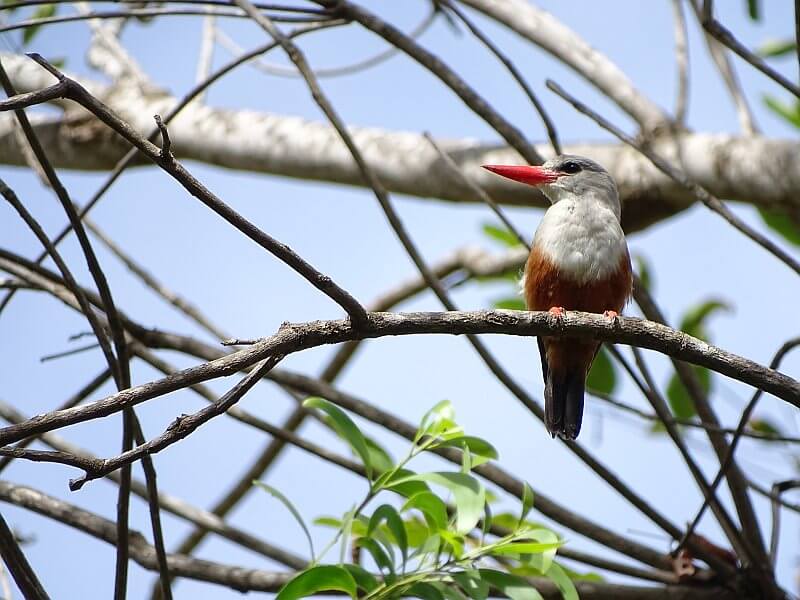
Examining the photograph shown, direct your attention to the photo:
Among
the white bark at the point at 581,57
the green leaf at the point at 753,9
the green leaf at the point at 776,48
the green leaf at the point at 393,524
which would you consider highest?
the green leaf at the point at 776,48

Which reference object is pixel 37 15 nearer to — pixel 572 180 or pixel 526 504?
pixel 572 180

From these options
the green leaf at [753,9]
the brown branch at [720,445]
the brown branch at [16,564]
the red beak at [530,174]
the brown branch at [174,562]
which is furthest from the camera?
the red beak at [530,174]

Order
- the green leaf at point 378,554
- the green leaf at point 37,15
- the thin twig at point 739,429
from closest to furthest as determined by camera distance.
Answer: the green leaf at point 378,554, the thin twig at point 739,429, the green leaf at point 37,15

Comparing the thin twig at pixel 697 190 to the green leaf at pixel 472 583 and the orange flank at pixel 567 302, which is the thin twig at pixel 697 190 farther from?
the green leaf at pixel 472 583

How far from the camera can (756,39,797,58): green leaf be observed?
4773 mm

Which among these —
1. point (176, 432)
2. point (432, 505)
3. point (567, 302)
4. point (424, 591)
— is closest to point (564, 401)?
point (567, 302)

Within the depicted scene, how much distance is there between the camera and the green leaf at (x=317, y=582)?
194cm

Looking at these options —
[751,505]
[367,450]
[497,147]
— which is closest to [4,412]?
[367,450]

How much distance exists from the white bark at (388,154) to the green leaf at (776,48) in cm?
131

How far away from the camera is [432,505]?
2203 millimetres

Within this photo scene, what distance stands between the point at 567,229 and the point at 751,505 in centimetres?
111

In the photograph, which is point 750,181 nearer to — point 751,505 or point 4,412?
point 751,505

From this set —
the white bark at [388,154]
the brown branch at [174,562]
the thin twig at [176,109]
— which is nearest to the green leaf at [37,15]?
the white bark at [388,154]

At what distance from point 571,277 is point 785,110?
2273 mm
